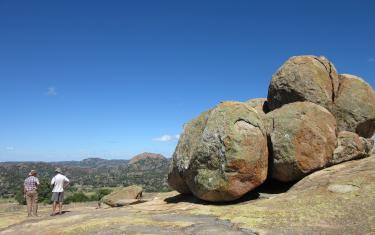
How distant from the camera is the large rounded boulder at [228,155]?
891 inches

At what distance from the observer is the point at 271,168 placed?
24875mm

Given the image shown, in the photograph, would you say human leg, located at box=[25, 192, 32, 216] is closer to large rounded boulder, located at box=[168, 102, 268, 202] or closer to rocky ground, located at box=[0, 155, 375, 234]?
rocky ground, located at box=[0, 155, 375, 234]

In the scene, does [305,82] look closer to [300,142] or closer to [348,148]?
[348,148]

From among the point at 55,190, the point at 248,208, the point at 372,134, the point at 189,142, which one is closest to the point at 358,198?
the point at 248,208

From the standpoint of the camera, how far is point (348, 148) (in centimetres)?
2523

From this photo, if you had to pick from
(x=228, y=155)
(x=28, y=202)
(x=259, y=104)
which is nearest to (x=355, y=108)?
(x=259, y=104)

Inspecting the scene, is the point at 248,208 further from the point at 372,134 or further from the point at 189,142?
the point at 372,134

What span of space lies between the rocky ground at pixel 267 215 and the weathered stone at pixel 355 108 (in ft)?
13.7

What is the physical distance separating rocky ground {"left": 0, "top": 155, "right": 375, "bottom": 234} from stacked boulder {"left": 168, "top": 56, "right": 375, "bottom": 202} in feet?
3.38

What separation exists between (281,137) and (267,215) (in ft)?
22.3

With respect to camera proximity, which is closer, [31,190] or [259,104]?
[31,190]

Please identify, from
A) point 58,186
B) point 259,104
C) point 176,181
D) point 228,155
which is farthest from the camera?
point 259,104

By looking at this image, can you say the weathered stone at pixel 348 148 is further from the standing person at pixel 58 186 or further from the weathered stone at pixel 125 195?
the weathered stone at pixel 125 195

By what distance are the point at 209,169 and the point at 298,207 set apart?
6146 millimetres
